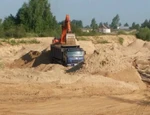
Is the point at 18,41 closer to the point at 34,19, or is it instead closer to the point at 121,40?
the point at 121,40

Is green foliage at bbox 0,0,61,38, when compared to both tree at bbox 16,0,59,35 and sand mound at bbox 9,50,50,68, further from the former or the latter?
sand mound at bbox 9,50,50,68

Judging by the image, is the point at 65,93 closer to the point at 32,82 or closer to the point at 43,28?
the point at 32,82

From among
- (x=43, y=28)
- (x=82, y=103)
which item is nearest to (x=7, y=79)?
(x=82, y=103)

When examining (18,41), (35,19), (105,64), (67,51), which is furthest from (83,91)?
(35,19)

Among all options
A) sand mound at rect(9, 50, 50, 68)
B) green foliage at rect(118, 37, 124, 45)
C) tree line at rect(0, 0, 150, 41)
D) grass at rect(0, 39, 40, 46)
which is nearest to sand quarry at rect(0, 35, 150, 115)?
sand mound at rect(9, 50, 50, 68)

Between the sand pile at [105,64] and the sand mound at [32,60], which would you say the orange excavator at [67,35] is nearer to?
the sand mound at [32,60]

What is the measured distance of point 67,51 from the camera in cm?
2480

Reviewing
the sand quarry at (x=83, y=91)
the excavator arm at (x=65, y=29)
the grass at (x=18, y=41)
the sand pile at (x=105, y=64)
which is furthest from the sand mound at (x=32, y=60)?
the grass at (x=18, y=41)

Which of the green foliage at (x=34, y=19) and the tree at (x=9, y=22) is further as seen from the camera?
the green foliage at (x=34, y=19)

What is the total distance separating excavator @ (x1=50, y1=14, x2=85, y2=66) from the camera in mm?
24609

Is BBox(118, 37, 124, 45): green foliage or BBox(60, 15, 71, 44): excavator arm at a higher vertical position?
BBox(60, 15, 71, 44): excavator arm

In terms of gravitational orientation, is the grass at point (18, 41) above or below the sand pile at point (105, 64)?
above

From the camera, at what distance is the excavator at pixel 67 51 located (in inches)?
969

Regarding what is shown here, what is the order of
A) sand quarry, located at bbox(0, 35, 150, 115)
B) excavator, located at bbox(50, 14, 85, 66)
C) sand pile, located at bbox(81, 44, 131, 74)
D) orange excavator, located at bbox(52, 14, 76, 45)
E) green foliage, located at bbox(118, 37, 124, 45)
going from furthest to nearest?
green foliage, located at bbox(118, 37, 124, 45) → orange excavator, located at bbox(52, 14, 76, 45) → excavator, located at bbox(50, 14, 85, 66) → sand pile, located at bbox(81, 44, 131, 74) → sand quarry, located at bbox(0, 35, 150, 115)
